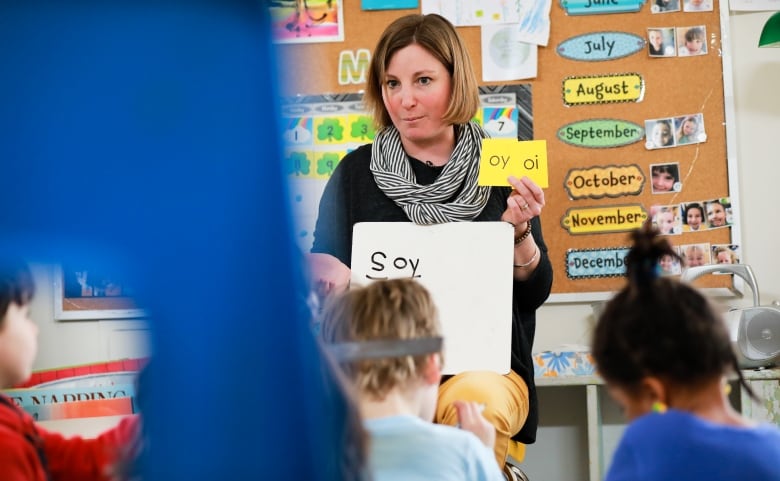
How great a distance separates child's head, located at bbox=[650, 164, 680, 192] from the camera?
2.44 metres

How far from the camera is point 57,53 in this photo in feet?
1.30

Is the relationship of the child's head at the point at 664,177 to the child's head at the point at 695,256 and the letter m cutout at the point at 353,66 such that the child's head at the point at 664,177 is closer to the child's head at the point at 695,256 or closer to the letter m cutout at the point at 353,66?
the child's head at the point at 695,256

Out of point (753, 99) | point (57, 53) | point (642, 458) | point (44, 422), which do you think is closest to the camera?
point (57, 53)

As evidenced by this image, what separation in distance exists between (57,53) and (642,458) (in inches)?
28.3

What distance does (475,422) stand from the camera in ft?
4.34

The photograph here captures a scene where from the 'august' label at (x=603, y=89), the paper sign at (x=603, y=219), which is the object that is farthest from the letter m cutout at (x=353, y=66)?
the paper sign at (x=603, y=219)

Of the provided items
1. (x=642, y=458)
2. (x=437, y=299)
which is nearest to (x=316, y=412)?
(x=642, y=458)

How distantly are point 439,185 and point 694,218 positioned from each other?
3.44 feet

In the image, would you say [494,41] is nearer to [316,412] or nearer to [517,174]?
[517,174]

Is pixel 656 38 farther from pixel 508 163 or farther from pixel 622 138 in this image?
pixel 508 163

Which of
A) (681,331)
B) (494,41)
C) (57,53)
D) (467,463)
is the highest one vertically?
Answer: (494,41)

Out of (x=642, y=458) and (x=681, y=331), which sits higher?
(x=681, y=331)

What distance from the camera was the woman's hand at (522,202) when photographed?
158 cm

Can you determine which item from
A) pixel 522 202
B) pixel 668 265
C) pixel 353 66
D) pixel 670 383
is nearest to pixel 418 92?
pixel 522 202
